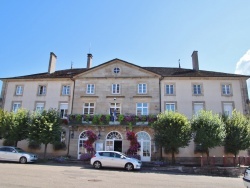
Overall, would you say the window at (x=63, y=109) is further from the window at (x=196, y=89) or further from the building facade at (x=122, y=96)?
the window at (x=196, y=89)

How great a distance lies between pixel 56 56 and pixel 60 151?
1348 cm

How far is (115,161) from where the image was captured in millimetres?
16359

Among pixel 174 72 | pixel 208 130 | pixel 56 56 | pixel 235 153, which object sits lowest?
pixel 235 153

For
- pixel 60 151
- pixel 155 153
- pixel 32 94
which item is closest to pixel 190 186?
pixel 155 153

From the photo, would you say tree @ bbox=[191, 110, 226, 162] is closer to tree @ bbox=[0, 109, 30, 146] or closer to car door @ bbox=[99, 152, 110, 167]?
car door @ bbox=[99, 152, 110, 167]

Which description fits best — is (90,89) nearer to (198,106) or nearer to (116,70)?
(116,70)

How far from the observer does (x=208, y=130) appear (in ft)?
63.7

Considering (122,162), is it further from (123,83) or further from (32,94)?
(32,94)

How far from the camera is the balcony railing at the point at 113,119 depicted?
23156 millimetres

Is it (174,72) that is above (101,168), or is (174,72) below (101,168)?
above

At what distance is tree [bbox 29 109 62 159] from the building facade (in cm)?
209

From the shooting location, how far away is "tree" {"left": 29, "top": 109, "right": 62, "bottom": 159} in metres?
21.8

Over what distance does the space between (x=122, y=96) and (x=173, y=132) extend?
775cm

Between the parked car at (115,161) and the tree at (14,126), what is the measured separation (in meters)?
10.1
